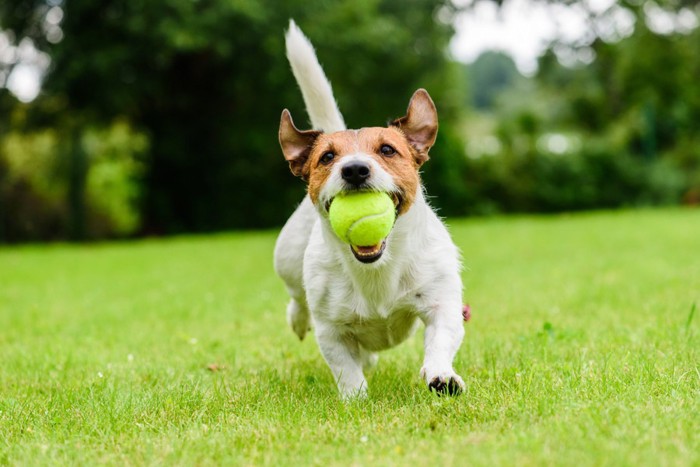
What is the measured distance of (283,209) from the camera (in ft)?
83.9

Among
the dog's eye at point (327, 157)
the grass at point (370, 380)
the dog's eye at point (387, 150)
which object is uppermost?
the dog's eye at point (387, 150)

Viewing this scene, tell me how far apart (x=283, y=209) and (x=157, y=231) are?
13.4ft

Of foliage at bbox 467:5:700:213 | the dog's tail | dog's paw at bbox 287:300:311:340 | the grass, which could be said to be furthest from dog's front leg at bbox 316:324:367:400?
foliage at bbox 467:5:700:213

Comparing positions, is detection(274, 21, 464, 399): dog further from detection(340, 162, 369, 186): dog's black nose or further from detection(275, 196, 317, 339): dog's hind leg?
detection(275, 196, 317, 339): dog's hind leg

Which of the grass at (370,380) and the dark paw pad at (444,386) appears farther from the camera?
the dark paw pad at (444,386)

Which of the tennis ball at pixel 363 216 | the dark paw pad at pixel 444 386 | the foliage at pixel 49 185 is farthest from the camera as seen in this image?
the foliage at pixel 49 185

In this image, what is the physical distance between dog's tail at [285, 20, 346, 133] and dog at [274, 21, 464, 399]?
867 mm

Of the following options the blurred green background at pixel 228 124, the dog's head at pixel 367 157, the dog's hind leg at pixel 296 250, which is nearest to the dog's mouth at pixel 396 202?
the dog's head at pixel 367 157

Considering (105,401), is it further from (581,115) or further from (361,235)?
(581,115)

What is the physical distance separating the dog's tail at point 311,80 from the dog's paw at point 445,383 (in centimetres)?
216

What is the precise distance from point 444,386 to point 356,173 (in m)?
1.07

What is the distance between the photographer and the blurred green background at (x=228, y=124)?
846 inches

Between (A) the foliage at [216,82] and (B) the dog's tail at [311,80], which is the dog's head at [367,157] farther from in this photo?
(A) the foliage at [216,82]

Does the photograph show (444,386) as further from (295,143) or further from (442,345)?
(295,143)
